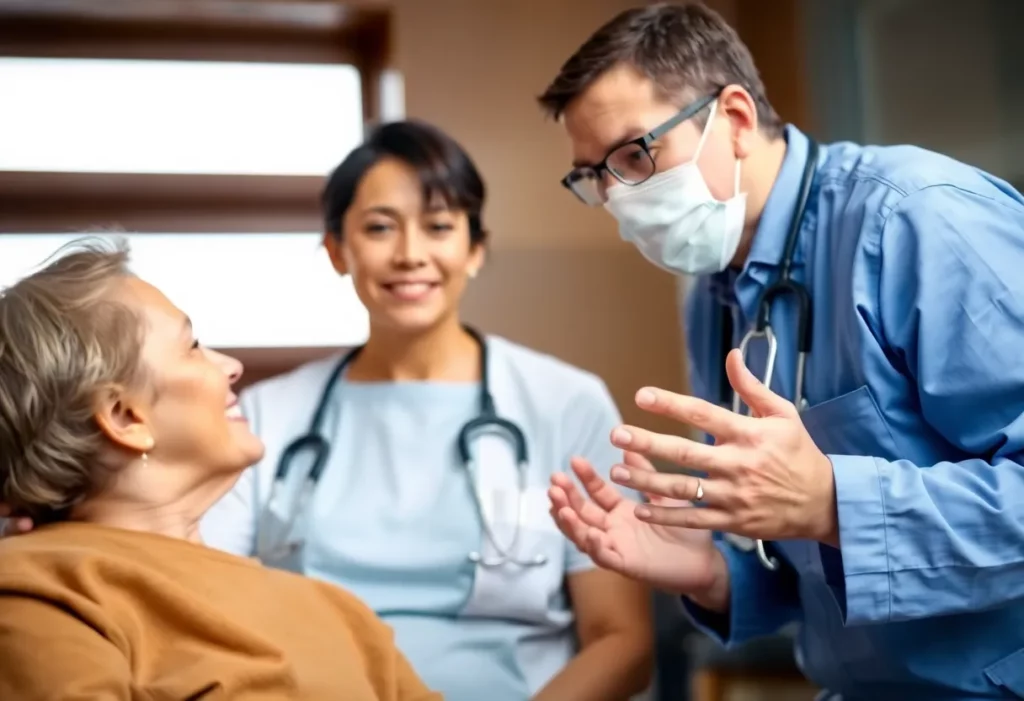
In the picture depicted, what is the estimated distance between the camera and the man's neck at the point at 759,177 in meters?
1.38

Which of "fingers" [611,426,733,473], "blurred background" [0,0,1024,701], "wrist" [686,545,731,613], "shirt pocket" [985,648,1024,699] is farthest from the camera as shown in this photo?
"blurred background" [0,0,1024,701]

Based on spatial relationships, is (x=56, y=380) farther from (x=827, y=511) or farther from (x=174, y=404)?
(x=827, y=511)

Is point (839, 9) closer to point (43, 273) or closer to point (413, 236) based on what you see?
point (413, 236)

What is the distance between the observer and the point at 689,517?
108 centimetres

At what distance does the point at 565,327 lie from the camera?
2311mm

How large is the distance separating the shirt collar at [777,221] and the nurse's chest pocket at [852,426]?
0.65 ft

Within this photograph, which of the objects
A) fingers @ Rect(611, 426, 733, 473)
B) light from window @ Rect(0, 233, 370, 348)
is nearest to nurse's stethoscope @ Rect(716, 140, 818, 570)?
fingers @ Rect(611, 426, 733, 473)

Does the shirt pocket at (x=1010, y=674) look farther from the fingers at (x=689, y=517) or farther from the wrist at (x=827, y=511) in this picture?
the fingers at (x=689, y=517)

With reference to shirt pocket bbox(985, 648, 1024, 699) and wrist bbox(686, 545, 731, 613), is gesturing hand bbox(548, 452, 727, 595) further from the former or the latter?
shirt pocket bbox(985, 648, 1024, 699)

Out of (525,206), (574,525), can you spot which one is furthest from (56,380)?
(525,206)

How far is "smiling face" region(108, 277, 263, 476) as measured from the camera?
4.01 ft

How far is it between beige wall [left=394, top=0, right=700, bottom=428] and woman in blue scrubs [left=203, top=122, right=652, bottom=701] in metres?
0.46

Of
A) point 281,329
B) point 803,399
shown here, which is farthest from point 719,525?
point 281,329

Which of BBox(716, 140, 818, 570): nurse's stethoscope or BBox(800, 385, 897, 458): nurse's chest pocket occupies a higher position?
BBox(716, 140, 818, 570): nurse's stethoscope
